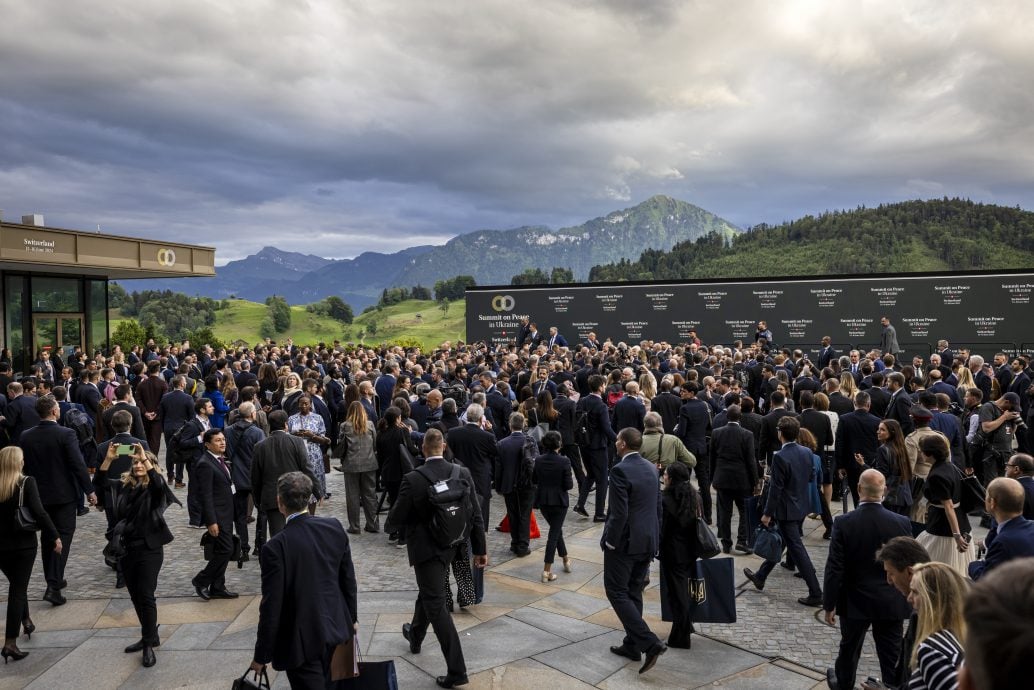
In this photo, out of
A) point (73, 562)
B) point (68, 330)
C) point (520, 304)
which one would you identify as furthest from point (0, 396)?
point (520, 304)

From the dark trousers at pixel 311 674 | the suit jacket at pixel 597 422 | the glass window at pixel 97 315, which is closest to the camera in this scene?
the dark trousers at pixel 311 674

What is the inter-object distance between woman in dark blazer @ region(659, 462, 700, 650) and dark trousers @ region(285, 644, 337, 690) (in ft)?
10.3

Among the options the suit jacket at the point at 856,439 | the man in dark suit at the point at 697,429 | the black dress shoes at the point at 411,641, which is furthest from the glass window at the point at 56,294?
the suit jacket at the point at 856,439

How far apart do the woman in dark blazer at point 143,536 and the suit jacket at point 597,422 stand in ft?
19.4

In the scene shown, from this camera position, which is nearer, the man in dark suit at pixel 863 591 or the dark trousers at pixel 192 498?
the man in dark suit at pixel 863 591

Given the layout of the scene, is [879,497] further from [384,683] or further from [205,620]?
[205,620]

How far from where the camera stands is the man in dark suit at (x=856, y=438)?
864cm

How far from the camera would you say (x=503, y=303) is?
3023cm

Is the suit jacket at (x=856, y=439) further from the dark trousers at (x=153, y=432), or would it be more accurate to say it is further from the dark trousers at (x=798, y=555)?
the dark trousers at (x=153, y=432)

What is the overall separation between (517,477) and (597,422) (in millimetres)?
2120

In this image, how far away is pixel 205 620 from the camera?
7.11 meters

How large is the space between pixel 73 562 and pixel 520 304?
22250 millimetres

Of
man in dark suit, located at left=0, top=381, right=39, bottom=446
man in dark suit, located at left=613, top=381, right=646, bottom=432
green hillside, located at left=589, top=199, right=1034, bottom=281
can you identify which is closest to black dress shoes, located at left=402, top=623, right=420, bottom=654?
man in dark suit, located at left=613, top=381, right=646, bottom=432

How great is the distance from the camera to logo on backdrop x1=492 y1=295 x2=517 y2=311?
98.7 feet
